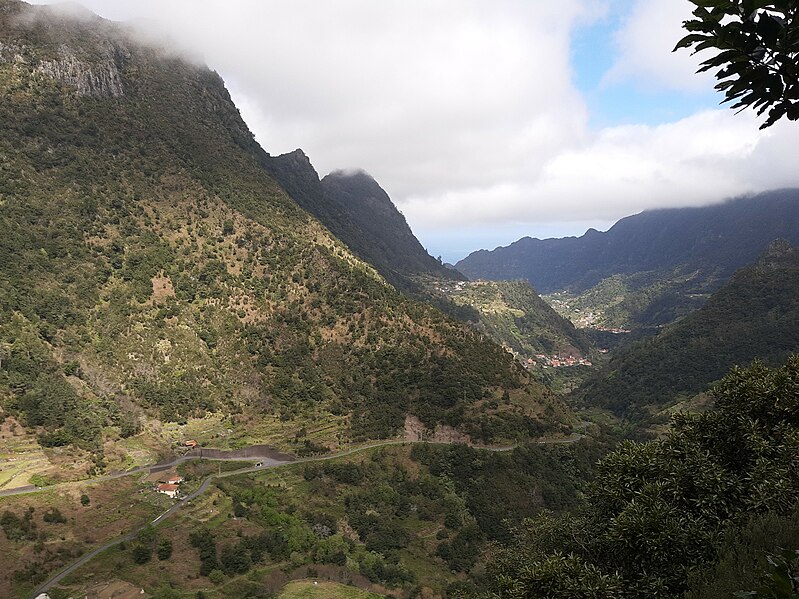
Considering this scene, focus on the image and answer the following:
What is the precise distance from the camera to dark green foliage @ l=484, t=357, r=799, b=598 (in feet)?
54.9

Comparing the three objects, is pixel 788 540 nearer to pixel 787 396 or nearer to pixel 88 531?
pixel 787 396

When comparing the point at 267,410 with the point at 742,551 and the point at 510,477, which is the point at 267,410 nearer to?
the point at 510,477

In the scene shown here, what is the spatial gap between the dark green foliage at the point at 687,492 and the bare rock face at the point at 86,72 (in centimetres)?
15559

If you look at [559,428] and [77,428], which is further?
[559,428]

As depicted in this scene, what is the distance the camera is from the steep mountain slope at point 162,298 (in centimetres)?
8819

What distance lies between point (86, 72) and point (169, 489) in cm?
11762

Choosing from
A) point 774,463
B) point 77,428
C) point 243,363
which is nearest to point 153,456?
point 77,428

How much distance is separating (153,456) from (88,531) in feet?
71.5

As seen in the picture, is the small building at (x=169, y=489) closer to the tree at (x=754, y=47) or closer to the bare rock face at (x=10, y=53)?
the tree at (x=754, y=47)

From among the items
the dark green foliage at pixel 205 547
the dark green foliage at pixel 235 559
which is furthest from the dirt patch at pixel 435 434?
the dark green foliage at pixel 205 547

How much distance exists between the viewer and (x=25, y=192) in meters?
103

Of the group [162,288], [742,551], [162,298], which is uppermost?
[162,288]

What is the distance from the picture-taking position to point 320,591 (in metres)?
54.2

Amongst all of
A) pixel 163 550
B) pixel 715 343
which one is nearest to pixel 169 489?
pixel 163 550
